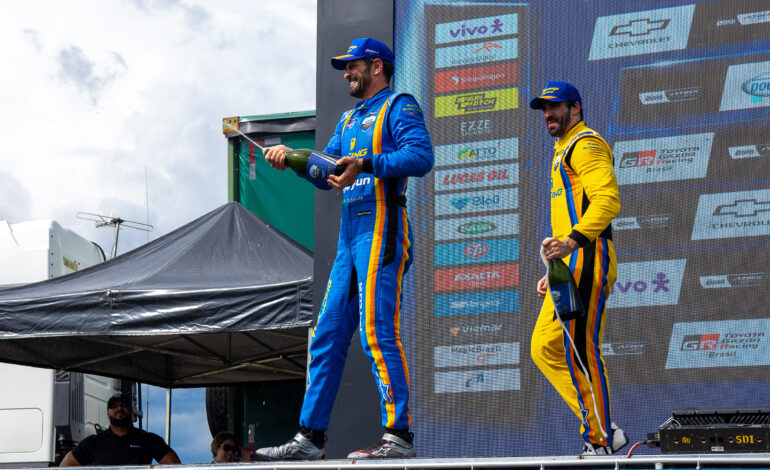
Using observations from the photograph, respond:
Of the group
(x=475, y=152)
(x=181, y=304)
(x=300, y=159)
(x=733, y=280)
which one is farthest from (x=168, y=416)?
(x=733, y=280)

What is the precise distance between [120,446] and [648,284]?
10.3 feet

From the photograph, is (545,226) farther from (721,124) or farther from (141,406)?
(141,406)

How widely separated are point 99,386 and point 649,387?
5338 mm

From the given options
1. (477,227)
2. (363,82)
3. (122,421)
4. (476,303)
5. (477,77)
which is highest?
(477,77)

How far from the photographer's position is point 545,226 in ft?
17.7

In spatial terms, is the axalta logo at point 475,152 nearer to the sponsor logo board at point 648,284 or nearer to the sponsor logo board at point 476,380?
the sponsor logo board at point 648,284

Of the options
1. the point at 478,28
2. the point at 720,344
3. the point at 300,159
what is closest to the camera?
the point at 300,159

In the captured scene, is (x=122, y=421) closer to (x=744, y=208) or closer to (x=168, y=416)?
(x=168, y=416)

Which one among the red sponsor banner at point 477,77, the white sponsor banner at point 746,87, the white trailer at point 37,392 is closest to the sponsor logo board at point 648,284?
the white sponsor banner at point 746,87

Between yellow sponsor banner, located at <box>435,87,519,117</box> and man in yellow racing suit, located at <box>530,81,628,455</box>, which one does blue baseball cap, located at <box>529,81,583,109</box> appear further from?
yellow sponsor banner, located at <box>435,87,519,117</box>

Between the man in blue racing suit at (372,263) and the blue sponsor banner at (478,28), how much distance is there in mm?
1456

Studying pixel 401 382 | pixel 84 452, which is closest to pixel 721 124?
pixel 401 382

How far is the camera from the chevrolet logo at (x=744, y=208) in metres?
5.04

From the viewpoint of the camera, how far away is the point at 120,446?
611 cm
